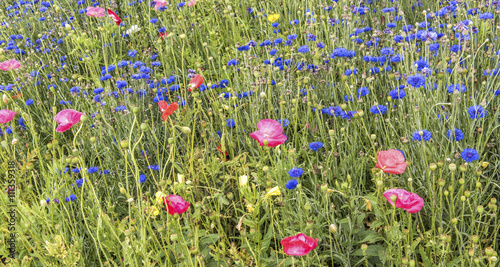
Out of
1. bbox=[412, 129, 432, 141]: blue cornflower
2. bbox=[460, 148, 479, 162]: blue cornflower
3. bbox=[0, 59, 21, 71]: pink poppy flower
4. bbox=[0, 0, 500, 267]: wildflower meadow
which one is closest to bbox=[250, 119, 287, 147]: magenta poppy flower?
bbox=[0, 0, 500, 267]: wildflower meadow

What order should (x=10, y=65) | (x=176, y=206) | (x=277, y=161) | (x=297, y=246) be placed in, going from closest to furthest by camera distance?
1. (x=297, y=246)
2. (x=176, y=206)
3. (x=277, y=161)
4. (x=10, y=65)

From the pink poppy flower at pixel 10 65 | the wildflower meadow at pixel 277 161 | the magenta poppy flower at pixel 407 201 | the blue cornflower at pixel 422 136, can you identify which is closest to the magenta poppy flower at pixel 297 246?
the wildflower meadow at pixel 277 161

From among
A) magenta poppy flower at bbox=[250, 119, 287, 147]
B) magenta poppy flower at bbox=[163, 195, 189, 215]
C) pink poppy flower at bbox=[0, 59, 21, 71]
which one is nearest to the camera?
magenta poppy flower at bbox=[163, 195, 189, 215]

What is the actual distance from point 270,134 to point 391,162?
17.3 inches

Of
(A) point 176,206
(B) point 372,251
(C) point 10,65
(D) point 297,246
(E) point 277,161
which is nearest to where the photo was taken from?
(D) point 297,246

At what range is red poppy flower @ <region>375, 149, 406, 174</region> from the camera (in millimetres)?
1366

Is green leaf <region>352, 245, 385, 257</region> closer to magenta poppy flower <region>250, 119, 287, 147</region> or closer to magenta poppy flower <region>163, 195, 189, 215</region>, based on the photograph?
magenta poppy flower <region>250, 119, 287, 147</region>

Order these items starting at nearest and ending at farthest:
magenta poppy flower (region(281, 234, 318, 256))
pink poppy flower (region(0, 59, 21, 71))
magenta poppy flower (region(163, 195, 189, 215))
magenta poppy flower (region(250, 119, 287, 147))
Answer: magenta poppy flower (region(281, 234, 318, 256)) → magenta poppy flower (region(163, 195, 189, 215)) → magenta poppy flower (region(250, 119, 287, 147)) → pink poppy flower (region(0, 59, 21, 71))

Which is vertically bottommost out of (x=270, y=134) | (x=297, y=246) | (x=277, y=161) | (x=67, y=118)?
(x=277, y=161)

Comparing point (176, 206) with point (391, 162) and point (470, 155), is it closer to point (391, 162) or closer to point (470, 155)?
point (391, 162)

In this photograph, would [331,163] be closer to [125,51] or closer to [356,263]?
[356,263]

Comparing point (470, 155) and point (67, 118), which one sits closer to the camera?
point (470, 155)

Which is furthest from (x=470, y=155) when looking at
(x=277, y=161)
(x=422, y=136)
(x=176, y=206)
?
(x=176, y=206)

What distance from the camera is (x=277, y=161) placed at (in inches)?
76.9
